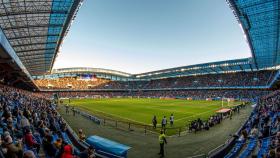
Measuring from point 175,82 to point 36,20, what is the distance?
8805 cm

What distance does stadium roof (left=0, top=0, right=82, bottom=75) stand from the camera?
82.7ft

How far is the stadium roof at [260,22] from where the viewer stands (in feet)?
104

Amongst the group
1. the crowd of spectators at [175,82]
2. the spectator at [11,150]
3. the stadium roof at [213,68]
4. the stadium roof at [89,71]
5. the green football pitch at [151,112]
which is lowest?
the green football pitch at [151,112]

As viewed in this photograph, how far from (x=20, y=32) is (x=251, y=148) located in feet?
105

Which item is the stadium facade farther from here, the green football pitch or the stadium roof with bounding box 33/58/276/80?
the stadium roof with bounding box 33/58/276/80

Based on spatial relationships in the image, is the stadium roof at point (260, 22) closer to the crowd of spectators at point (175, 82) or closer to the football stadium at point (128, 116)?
the football stadium at point (128, 116)

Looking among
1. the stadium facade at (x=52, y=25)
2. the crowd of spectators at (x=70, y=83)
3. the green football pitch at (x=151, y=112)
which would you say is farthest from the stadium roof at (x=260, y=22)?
the crowd of spectators at (x=70, y=83)

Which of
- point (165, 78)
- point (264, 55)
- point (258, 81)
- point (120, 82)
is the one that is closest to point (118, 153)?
point (264, 55)

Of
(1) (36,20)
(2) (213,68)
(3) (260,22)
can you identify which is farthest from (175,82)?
(1) (36,20)

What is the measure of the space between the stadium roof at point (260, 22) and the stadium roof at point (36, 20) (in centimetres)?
2274

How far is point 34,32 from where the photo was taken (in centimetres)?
3372

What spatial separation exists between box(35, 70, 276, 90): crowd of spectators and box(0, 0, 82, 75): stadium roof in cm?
6403

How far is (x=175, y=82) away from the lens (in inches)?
4387


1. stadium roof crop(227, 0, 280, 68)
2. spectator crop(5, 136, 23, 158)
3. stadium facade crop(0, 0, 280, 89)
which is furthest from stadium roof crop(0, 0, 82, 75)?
stadium roof crop(227, 0, 280, 68)
